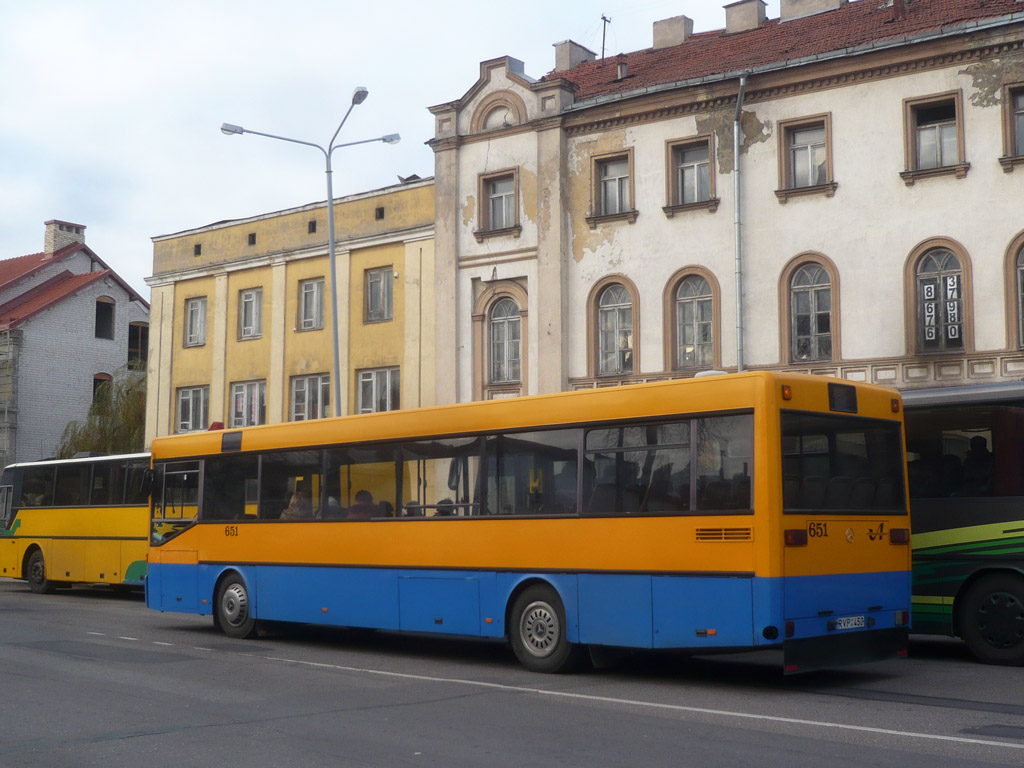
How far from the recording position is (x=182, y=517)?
1794cm

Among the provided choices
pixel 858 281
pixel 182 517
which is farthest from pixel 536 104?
pixel 182 517

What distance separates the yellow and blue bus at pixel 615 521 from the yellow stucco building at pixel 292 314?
1446 cm

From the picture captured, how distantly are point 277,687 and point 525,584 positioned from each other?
111 inches

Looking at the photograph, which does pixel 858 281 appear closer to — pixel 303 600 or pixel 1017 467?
pixel 1017 467

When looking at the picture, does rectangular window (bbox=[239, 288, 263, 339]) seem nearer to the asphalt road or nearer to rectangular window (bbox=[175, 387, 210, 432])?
rectangular window (bbox=[175, 387, 210, 432])

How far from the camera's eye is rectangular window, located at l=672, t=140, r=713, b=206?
27.4 metres

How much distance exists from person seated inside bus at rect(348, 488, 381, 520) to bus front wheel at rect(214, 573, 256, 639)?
261 centimetres

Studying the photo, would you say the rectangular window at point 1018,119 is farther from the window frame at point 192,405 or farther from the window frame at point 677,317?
the window frame at point 192,405

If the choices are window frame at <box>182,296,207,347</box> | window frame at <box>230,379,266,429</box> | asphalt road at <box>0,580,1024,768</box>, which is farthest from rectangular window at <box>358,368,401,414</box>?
asphalt road at <box>0,580,1024,768</box>

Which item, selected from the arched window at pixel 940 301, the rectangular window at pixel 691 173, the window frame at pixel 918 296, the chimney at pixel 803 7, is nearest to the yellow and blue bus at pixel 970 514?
the window frame at pixel 918 296

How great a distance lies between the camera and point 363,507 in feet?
48.9

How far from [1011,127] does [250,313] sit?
21.9m

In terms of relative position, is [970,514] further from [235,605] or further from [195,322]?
[195,322]

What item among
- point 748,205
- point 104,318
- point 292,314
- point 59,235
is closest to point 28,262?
point 59,235
